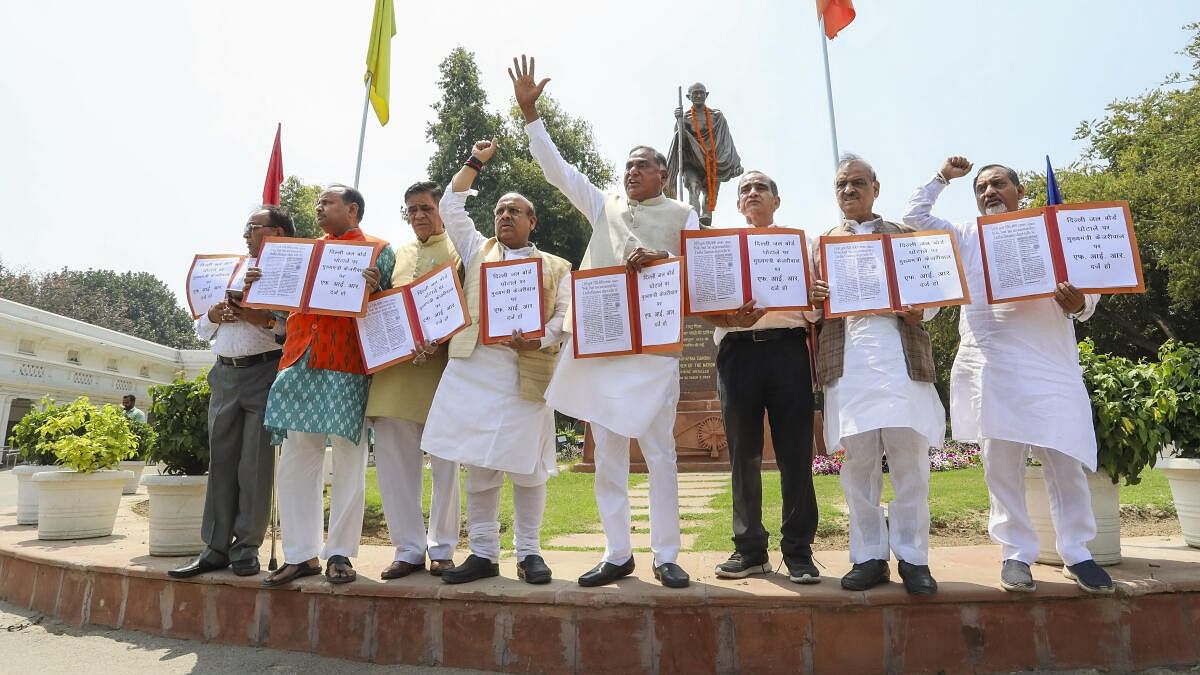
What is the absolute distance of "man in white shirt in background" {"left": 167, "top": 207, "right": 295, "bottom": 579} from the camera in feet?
12.6

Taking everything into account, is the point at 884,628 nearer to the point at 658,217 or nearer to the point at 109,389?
the point at 658,217

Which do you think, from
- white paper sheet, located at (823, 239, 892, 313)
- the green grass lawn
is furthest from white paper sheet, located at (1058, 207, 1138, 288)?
the green grass lawn

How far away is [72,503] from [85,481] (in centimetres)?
17

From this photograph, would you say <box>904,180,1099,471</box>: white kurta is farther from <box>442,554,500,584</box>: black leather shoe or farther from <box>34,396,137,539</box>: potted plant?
<box>34,396,137,539</box>: potted plant

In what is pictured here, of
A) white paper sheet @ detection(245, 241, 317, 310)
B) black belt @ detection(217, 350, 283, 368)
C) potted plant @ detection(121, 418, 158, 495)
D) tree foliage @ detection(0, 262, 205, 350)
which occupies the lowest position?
potted plant @ detection(121, 418, 158, 495)

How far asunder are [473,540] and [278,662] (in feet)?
3.32

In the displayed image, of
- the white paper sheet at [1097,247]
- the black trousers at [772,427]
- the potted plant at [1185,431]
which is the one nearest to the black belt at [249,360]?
the black trousers at [772,427]

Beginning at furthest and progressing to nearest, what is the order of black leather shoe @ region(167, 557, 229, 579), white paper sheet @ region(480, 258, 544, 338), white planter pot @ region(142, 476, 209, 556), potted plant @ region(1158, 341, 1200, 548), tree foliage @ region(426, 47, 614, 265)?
tree foliage @ region(426, 47, 614, 265) → white planter pot @ region(142, 476, 209, 556) → potted plant @ region(1158, 341, 1200, 548) → black leather shoe @ region(167, 557, 229, 579) → white paper sheet @ region(480, 258, 544, 338)

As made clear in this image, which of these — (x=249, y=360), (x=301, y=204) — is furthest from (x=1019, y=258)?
(x=301, y=204)

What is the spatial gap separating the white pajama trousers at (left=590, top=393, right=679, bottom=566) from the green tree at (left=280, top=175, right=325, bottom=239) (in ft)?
91.8

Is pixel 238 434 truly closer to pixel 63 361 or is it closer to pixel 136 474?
pixel 136 474

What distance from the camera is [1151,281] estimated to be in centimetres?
2286

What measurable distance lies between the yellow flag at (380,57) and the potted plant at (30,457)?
404 centimetres

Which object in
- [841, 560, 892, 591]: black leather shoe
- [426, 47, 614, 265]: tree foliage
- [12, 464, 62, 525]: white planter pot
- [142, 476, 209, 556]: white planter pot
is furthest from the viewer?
[426, 47, 614, 265]: tree foliage
